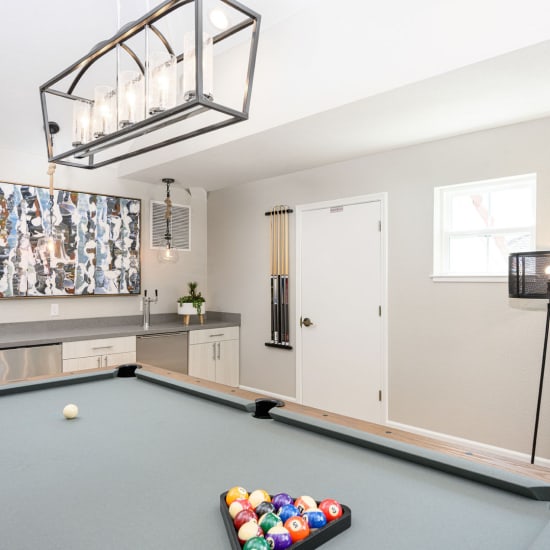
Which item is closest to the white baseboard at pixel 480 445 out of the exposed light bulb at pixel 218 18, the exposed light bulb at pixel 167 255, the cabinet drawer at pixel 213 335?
the cabinet drawer at pixel 213 335

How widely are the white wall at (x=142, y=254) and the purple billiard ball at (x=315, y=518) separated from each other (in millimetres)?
3683

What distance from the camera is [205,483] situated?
1166 millimetres

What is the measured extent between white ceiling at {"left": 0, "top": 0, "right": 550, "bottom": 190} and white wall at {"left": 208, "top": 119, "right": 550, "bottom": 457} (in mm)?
195

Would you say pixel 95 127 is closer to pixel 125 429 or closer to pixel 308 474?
pixel 125 429

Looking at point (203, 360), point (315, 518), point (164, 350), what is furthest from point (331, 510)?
point (203, 360)

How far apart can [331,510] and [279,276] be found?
11.7 feet

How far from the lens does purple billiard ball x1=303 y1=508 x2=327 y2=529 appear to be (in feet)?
2.99

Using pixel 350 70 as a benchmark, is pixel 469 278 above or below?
below

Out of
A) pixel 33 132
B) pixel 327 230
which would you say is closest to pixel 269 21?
pixel 327 230

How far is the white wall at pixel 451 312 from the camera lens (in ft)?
9.63

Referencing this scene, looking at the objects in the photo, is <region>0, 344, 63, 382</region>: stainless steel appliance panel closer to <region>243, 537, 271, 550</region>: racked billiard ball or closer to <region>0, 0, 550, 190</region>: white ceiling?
<region>0, 0, 550, 190</region>: white ceiling

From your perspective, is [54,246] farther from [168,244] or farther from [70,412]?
[70,412]

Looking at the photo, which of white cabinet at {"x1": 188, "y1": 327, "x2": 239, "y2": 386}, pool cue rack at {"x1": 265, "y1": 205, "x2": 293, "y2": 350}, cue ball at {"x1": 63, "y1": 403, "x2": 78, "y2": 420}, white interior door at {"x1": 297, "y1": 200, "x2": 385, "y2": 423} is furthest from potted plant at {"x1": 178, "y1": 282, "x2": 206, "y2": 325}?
cue ball at {"x1": 63, "y1": 403, "x2": 78, "y2": 420}

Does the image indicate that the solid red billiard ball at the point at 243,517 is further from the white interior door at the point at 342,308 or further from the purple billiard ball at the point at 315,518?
the white interior door at the point at 342,308
